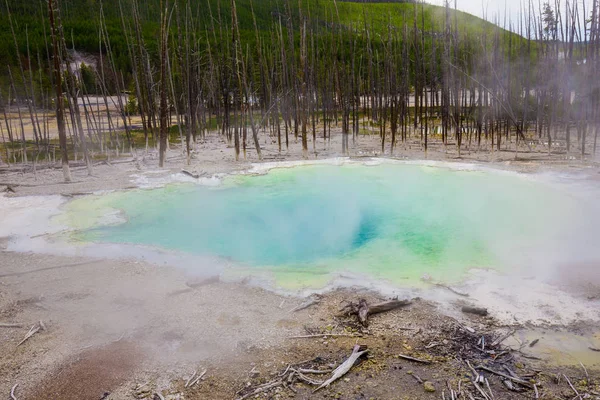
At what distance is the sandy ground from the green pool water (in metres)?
0.96

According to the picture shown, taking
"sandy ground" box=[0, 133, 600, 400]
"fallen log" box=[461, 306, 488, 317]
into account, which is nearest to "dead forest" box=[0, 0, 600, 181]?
"sandy ground" box=[0, 133, 600, 400]

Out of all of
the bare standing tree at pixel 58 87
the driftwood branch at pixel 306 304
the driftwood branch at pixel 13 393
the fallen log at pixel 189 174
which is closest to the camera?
the driftwood branch at pixel 13 393

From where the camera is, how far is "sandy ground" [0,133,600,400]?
3.59m

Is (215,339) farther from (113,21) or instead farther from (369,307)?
(113,21)

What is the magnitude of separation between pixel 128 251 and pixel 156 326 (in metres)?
2.57

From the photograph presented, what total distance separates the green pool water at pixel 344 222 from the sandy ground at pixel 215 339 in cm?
96

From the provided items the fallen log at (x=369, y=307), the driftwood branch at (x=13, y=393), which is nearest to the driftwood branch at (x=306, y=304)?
the fallen log at (x=369, y=307)

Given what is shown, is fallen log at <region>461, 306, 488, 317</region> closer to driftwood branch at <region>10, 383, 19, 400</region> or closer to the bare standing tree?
driftwood branch at <region>10, 383, 19, 400</region>

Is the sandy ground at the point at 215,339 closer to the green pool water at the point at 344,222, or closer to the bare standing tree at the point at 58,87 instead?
the green pool water at the point at 344,222

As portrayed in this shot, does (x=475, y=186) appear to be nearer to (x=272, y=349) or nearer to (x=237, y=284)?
(x=237, y=284)

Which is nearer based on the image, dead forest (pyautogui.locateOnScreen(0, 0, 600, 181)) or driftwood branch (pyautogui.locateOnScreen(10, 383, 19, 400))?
driftwood branch (pyautogui.locateOnScreen(10, 383, 19, 400))

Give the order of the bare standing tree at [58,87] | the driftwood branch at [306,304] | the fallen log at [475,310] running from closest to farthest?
1. the fallen log at [475,310]
2. the driftwood branch at [306,304]
3. the bare standing tree at [58,87]

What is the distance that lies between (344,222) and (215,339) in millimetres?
4644

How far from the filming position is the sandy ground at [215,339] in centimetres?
359
